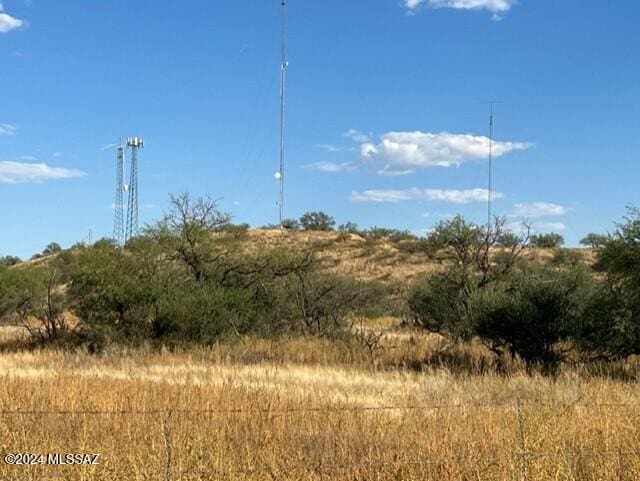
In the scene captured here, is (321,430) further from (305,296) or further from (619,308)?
(305,296)

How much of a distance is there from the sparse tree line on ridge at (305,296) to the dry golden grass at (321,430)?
16.1 ft

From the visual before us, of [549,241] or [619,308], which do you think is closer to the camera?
[619,308]

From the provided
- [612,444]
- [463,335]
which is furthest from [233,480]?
[463,335]

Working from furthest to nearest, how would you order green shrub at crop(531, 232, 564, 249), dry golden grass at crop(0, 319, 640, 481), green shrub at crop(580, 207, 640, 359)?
green shrub at crop(531, 232, 564, 249) < green shrub at crop(580, 207, 640, 359) < dry golden grass at crop(0, 319, 640, 481)

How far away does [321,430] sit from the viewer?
7.99 meters

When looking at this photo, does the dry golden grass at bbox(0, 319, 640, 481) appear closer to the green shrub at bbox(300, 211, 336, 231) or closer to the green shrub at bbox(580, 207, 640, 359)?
the green shrub at bbox(580, 207, 640, 359)

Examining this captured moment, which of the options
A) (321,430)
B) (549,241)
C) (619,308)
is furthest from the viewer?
(549,241)

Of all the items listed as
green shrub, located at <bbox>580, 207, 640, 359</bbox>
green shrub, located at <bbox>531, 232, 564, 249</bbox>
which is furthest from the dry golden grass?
green shrub, located at <bbox>531, 232, 564, 249</bbox>

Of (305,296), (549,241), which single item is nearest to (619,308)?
(305,296)

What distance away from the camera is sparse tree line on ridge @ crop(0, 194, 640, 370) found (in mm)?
18219

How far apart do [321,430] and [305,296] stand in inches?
710

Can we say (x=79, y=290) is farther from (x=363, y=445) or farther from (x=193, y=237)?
(x=363, y=445)

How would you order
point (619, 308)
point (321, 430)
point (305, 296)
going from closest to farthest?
point (321, 430)
point (619, 308)
point (305, 296)

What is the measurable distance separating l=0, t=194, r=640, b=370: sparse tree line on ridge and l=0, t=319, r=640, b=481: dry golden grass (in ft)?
16.1
